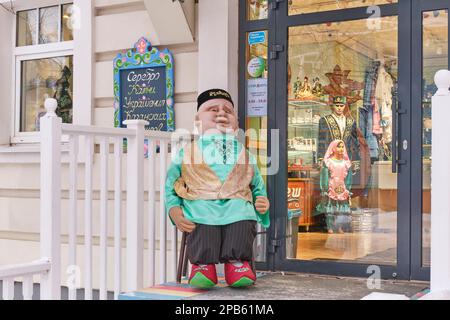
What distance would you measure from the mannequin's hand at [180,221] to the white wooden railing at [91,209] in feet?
1.31

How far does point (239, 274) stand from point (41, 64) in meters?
2.89

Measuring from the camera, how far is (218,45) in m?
4.36

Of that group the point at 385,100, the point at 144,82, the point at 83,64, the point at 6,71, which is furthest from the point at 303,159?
the point at 6,71

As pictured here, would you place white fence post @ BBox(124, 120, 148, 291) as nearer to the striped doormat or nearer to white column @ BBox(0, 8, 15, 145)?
the striped doormat

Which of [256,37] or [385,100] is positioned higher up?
[256,37]

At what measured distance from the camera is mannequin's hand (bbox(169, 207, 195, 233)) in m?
3.51

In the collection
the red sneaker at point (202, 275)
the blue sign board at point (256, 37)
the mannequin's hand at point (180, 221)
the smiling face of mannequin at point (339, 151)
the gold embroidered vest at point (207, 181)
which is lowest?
the red sneaker at point (202, 275)

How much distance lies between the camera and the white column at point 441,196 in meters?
2.91

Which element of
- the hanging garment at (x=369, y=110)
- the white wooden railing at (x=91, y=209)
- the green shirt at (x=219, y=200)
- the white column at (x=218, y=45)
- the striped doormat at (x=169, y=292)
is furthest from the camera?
the white column at (x=218, y=45)

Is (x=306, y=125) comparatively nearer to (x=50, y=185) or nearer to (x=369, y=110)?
(x=369, y=110)

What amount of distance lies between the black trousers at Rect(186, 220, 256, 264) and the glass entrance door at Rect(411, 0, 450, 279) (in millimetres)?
1042

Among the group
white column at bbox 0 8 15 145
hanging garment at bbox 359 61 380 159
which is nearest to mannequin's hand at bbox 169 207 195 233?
hanging garment at bbox 359 61 380 159

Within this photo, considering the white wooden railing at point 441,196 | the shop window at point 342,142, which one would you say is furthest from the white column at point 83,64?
the white wooden railing at point 441,196

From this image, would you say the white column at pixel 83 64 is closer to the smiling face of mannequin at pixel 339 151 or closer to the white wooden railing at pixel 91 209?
the white wooden railing at pixel 91 209
